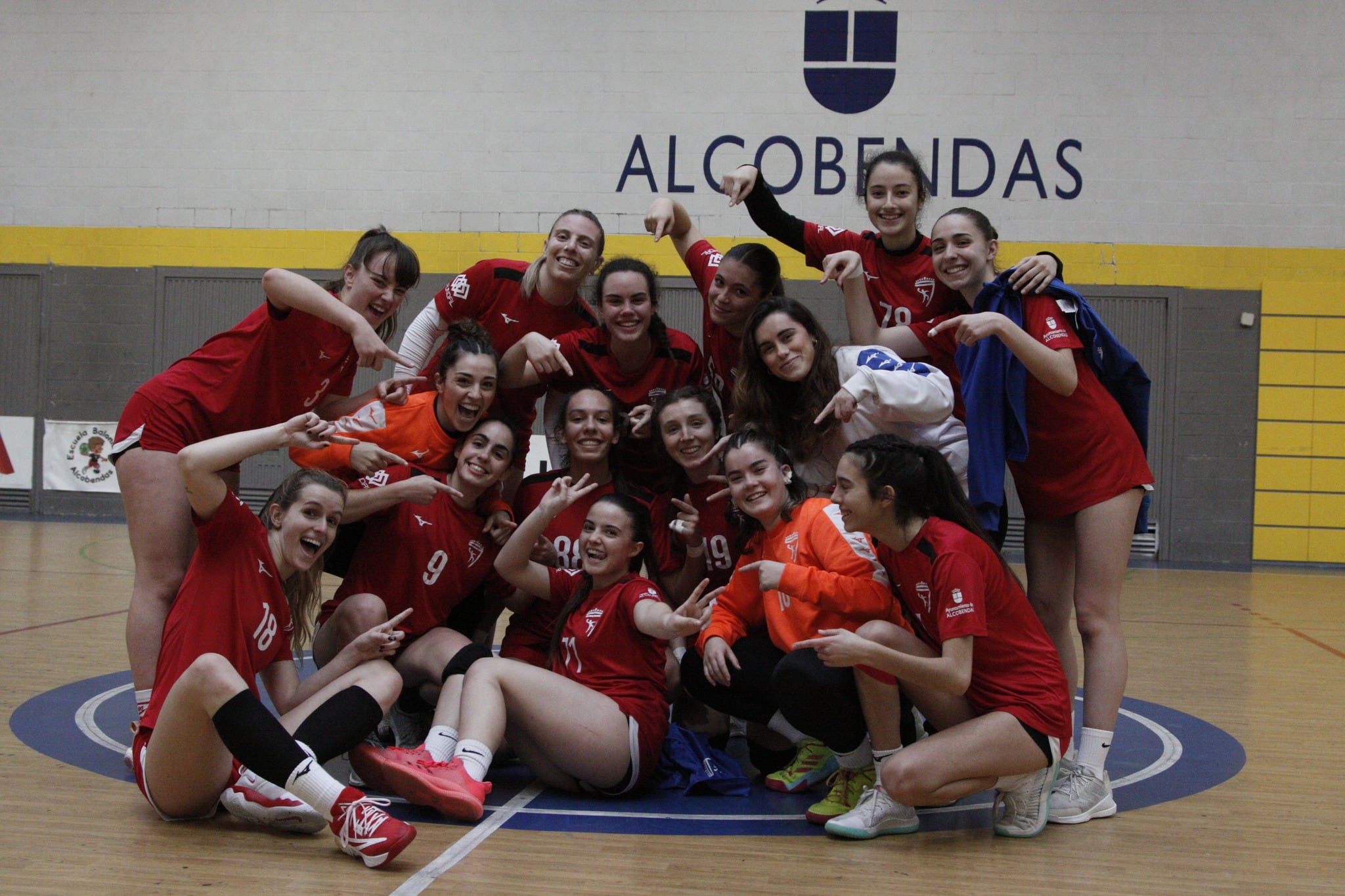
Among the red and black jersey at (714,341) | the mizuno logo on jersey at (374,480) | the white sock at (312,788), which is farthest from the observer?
the red and black jersey at (714,341)

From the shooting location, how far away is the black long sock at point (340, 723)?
2.85 meters

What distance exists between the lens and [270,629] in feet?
9.84

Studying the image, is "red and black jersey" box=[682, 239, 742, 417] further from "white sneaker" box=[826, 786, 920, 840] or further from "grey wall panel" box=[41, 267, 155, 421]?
"grey wall panel" box=[41, 267, 155, 421]

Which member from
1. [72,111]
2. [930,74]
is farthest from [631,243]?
[72,111]

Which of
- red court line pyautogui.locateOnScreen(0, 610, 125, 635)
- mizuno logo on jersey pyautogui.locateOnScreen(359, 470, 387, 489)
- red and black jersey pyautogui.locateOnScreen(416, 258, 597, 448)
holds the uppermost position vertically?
red and black jersey pyautogui.locateOnScreen(416, 258, 597, 448)

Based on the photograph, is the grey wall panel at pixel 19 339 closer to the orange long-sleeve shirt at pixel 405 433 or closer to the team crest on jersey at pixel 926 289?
the orange long-sleeve shirt at pixel 405 433

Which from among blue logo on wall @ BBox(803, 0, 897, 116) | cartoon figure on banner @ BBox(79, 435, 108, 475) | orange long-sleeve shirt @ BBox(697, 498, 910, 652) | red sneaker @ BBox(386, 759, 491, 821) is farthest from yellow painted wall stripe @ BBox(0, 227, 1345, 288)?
red sneaker @ BBox(386, 759, 491, 821)

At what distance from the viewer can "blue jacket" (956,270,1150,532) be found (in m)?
3.37

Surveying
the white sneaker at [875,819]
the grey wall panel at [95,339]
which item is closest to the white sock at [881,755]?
the white sneaker at [875,819]

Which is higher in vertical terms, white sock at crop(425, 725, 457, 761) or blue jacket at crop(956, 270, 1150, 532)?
blue jacket at crop(956, 270, 1150, 532)

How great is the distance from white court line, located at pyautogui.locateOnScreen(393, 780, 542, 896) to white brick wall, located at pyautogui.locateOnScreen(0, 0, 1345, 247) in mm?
8249

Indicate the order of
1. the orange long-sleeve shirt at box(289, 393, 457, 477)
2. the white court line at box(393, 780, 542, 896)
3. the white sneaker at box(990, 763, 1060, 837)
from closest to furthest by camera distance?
1. the white court line at box(393, 780, 542, 896)
2. the white sneaker at box(990, 763, 1060, 837)
3. the orange long-sleeve shirt at box(289, 393, 457, 477)

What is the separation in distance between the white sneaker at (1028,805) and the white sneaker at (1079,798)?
0.48 feet

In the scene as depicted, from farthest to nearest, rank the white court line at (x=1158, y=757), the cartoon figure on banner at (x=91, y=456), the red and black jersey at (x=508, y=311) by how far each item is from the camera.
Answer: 1. the cartoon figure on banner at (x=91, y=456)
2. the red and black jersey at (x=508, y=311)
3. the white court line at (x=1158, y=757)
